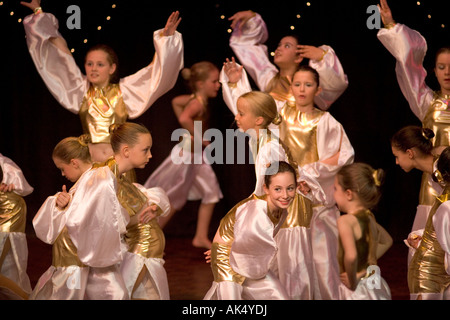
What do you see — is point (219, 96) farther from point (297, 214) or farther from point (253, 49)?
point (297, 214)

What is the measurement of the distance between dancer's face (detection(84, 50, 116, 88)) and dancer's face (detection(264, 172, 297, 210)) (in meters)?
1.60

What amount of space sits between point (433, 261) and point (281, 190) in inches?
34.0

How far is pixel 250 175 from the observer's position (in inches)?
274

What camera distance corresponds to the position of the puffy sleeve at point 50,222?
3.98 meters

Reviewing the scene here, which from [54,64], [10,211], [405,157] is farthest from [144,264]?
[54,64]

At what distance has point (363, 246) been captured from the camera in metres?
3.67

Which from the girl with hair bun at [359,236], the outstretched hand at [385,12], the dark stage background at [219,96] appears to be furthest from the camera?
the dark stage background at [219,96]

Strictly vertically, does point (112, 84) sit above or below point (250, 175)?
above

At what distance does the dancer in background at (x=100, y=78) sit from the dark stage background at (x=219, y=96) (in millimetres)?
1105

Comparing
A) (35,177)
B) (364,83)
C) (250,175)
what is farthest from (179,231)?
(364,83)

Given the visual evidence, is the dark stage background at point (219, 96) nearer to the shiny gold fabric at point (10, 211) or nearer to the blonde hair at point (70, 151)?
the shiny gold fabric at point (10, 211)

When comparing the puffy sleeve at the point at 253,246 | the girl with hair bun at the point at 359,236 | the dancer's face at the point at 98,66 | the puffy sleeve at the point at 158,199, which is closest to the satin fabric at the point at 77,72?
the dancer's face at the point at 98,66
